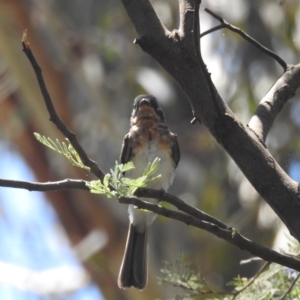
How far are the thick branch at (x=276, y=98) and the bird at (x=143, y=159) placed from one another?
1.32 metres

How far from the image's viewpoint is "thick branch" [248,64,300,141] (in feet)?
6.85

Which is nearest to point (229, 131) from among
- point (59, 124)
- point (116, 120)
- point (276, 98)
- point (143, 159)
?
point (276, 98)

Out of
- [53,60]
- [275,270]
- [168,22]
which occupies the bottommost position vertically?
[275,270]

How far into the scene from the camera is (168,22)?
7.04 m

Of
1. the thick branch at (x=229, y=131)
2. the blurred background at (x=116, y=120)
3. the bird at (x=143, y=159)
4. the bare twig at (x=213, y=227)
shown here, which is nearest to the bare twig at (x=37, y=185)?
the bare twig at (x=213, y=227)

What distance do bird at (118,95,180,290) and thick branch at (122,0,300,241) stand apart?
1460 millimetres

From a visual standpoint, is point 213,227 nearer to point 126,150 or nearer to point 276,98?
point 276,98

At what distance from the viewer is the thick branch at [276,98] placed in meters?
2.09

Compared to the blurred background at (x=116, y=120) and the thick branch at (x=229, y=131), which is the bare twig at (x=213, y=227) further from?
the blurred background at (x=116, y=120)

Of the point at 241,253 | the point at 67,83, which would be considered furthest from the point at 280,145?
the point at 67,83

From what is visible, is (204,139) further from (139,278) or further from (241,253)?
(139,278)

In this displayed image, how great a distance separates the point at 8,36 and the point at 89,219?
7.19ft

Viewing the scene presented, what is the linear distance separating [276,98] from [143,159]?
1.38 m

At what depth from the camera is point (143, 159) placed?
3443mm
